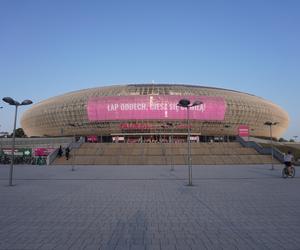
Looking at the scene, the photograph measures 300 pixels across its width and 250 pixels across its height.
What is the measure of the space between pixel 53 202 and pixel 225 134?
6414cm

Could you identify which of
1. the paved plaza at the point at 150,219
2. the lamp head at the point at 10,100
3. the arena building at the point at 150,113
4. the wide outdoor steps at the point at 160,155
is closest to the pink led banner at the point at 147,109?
the arena building at the point at 150,113

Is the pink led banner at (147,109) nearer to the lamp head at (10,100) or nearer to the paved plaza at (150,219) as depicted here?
the lamp head at (10,100)

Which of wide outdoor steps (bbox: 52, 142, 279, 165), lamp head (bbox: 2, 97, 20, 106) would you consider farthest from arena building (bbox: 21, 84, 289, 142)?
lamp head (bbox: 2, 97, 20, 106)

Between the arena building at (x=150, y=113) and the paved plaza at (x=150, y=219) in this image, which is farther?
the arena building at (x=150, y=113)

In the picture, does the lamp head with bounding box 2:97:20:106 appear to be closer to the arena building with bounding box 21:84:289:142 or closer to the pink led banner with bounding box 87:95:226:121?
the arena building with bounding box 21:84:289:142

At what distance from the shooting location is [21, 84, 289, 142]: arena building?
214 ft

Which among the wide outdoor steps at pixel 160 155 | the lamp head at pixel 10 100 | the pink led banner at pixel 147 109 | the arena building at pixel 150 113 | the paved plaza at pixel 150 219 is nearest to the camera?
the paved plaza at pixel 150 219

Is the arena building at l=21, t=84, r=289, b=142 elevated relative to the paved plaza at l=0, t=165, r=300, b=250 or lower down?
elevated

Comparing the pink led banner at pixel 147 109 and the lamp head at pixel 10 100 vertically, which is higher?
the pink led banner at pixel 147 109

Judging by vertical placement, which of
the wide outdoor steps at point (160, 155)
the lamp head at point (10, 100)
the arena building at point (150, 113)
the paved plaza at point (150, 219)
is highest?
the arena building at point (150, 113)

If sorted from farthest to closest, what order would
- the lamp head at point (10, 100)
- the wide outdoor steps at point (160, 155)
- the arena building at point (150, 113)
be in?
1. the arena building at point (150, 113)
2. the wide outdoor steps at point (160, 155)
3. the lamp head at point (10, 100)

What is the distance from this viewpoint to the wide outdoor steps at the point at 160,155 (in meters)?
32.8

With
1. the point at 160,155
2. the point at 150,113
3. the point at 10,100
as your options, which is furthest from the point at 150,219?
the point at 150,113

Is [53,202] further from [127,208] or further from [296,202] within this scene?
[296,202]
